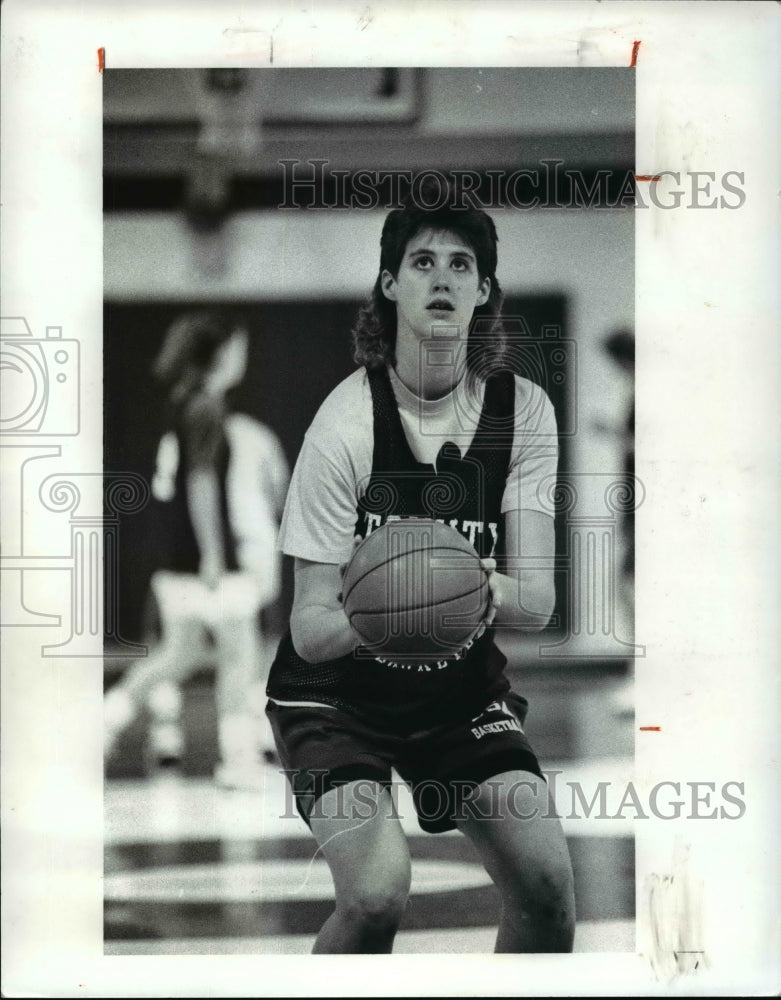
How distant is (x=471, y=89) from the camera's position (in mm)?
3326

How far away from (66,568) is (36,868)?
0.69 meters

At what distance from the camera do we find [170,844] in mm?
3342

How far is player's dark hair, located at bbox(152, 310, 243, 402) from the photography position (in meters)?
3.32

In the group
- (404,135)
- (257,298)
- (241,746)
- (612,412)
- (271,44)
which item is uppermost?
(271,44)

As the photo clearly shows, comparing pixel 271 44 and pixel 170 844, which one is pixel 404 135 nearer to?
pixel 271 44

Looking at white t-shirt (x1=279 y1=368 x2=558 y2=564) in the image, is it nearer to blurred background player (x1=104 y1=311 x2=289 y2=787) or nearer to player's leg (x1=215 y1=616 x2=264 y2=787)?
blurred background player (x1=104 y1=311 x2=289 y2=787)

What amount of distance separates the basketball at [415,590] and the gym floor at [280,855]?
0.78ft

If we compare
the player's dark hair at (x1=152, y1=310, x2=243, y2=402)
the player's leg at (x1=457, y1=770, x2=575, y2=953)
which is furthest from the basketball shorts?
the player's leg at (x1=457, y1=770, x2=575, y2=953)

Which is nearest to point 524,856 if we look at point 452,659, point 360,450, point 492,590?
point 452,659

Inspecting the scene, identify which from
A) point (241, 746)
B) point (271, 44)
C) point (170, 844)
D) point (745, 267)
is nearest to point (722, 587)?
point (745, 267)

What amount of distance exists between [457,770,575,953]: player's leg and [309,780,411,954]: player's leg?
18 cm

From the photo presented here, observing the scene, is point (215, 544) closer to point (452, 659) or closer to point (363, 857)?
point (452, 659)

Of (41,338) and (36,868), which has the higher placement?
(41,338)

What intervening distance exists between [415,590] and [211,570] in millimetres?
470
